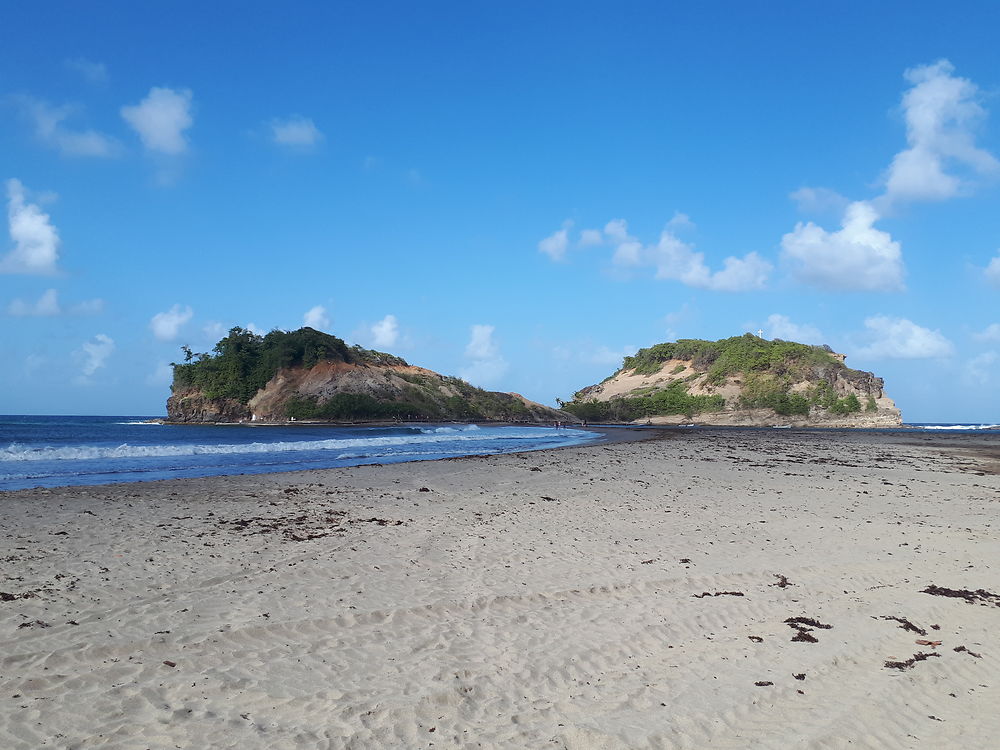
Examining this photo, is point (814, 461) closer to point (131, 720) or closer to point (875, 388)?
point (131, 720)

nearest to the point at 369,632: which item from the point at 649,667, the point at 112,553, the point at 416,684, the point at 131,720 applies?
the point at 416,684

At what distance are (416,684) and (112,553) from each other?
5919 mm

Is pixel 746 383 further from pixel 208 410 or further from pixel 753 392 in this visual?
pixel 208 410

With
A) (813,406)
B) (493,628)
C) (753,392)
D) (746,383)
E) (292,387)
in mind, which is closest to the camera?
(493,628)

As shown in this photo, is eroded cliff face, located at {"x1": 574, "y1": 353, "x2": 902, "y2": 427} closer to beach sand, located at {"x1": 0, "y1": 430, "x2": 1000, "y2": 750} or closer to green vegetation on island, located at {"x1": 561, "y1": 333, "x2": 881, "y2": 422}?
green vegetation on island, located at {"x1": 561, "y1": 333, "x2": 881, "y2": 422}

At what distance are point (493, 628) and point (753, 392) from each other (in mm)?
110060

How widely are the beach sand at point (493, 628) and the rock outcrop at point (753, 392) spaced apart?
326ft

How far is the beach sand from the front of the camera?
166 inches

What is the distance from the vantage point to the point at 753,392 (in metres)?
107

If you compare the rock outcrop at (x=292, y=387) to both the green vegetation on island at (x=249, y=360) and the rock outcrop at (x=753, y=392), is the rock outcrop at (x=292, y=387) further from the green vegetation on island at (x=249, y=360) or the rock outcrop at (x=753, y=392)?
the rock outcrop at (x=753, y=392)

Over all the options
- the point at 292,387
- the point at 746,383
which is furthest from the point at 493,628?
the point at 746,383

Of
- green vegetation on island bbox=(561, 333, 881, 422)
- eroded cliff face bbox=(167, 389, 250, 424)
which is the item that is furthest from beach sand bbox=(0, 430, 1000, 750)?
green vegetation on island bbox=(561, 333, 881, 422)

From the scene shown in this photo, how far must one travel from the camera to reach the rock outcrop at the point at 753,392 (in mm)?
102750

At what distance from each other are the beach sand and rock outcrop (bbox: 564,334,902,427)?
9928 centimetres
